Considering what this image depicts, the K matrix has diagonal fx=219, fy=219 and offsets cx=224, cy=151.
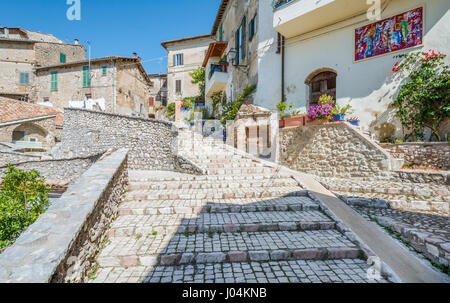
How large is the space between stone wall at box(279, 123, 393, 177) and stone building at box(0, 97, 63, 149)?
17550mm

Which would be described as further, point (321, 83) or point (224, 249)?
point (321, 83)

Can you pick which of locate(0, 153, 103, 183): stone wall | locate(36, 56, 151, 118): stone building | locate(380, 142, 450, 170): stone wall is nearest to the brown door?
locate(380, 142, 450, 170): stone wall

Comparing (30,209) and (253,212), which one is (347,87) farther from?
(30,209)

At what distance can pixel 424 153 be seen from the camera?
6668 mm

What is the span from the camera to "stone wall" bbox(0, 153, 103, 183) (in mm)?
A: 10602

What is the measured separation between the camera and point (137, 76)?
83.6ft

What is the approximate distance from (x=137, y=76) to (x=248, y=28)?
55.2 feet

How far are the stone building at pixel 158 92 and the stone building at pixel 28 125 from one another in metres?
13.4

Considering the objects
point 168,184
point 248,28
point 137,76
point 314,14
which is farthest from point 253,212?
point 137,76

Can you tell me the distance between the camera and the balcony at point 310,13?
27.9 ft

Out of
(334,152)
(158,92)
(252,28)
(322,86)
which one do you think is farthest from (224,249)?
(158,92)

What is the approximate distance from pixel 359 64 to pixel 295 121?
3.35m

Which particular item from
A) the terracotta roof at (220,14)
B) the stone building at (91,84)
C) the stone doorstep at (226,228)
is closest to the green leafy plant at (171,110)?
the stone building at (91,84)

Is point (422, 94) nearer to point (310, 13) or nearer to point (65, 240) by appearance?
point (310, 13)
